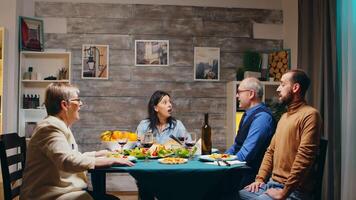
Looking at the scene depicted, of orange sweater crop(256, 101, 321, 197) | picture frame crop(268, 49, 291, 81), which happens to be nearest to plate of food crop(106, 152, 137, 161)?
orange sweater crop(256, 101, 321, 197)

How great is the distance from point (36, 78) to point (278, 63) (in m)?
2.86

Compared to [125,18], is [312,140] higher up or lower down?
lower down

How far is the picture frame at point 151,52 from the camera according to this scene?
4.82 meters

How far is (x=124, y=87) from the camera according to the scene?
480cm

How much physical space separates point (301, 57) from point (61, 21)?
2805mm

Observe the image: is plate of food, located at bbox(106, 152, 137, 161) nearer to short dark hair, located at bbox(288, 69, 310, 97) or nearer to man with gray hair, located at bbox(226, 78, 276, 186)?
man with gray hair, located at bbox(226, 78, 276, 186)

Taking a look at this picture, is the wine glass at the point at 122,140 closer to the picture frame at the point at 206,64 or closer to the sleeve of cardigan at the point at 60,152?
the sleeve of cardigan at the point at 60,152

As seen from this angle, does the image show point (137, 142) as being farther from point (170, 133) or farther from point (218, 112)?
point (218, 112)

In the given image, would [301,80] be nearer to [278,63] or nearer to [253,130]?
[253,130]

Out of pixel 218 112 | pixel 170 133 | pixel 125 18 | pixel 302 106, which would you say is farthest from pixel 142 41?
pixel 302 106

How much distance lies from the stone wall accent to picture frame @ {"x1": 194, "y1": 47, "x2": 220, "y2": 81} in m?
0.05

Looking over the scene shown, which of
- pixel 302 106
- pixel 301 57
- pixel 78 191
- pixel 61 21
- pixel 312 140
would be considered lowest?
pixel 78 191

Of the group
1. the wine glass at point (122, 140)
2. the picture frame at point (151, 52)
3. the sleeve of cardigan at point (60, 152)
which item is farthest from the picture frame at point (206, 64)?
the sleeve of cardigan at point (60, 152)

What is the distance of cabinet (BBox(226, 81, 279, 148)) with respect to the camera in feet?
15.3
